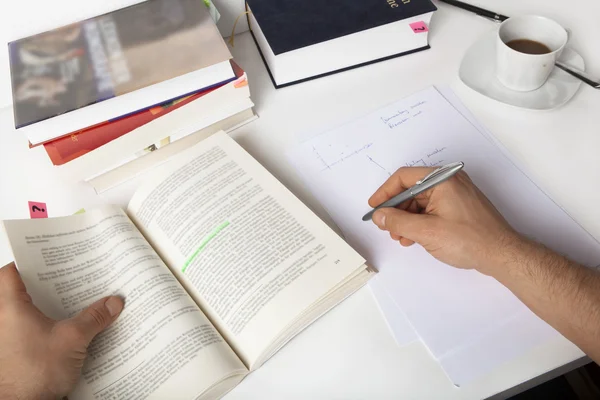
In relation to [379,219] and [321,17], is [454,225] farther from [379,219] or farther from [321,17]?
[321,17]

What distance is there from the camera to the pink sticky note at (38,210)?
746 mm

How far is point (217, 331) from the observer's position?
596 mm

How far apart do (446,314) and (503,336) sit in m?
0.07

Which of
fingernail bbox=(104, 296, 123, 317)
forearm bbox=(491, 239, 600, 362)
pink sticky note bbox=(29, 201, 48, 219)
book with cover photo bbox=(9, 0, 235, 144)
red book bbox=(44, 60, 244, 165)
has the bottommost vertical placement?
forearm bbox=(491, 239, 600, 362)

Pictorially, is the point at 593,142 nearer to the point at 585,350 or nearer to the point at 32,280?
the point at 585,350

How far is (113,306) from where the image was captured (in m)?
0.60

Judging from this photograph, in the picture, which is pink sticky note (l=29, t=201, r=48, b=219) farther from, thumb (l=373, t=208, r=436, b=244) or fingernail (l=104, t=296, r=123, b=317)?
thumb (l=373, t=208, r=436, b=244)

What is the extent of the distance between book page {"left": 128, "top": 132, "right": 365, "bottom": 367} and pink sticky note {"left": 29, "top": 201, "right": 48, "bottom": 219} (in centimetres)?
14

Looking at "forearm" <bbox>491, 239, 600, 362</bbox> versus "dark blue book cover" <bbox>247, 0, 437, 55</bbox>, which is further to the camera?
"dark blue book cover" <bbox>247, 0, 437, 55</bbox>

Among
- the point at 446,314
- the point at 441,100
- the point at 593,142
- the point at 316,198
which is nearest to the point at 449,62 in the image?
the point at 441,100

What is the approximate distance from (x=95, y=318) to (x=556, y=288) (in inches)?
21.2

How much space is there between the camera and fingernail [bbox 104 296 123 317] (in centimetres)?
59

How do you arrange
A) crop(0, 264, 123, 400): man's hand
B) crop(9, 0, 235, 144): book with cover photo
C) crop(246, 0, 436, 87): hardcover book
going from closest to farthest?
crop(0, 264, 123, 400): man's hand → crop(9, 0, 235, 144): book with cover photo → crop(246, 0, 436, 87): hardcover book

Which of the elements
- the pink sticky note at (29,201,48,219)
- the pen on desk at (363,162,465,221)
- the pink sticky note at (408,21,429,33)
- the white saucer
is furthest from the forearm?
the pink sticky note at (29,201,48,219)
